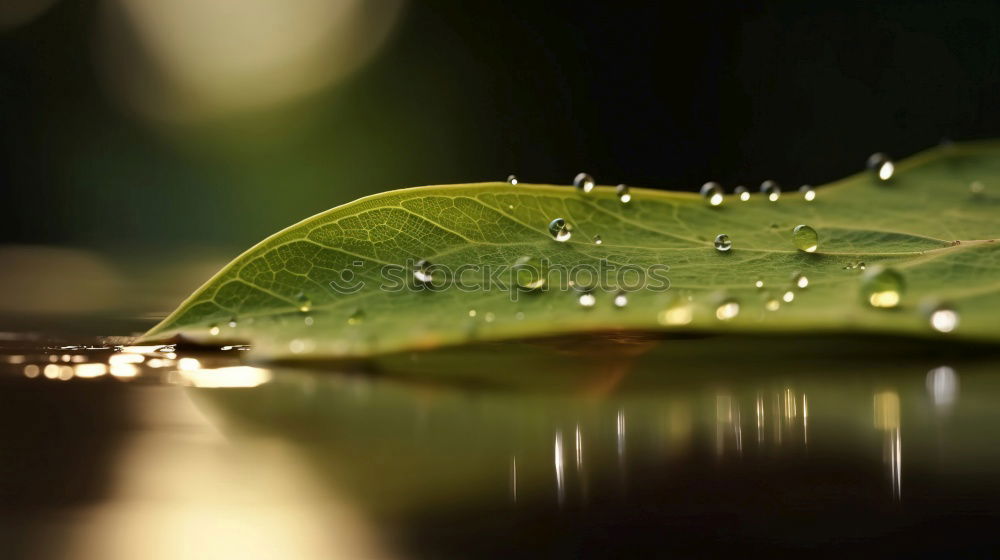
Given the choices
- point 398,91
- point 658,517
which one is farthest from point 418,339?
point 398,91

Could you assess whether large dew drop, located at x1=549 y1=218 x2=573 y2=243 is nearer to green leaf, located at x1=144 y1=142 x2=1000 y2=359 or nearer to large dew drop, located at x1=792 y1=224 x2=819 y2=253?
green leaf, located at x1=144 y1=142 x2=1000 y2=359

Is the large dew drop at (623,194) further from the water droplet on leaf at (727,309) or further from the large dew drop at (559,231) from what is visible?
the water droplet on leaf at (727,309)

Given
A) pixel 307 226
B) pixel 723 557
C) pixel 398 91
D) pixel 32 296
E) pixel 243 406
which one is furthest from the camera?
pixel 398 91

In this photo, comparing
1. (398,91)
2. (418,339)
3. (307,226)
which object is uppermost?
(398,91)

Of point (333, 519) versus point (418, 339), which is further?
point (418, 339)

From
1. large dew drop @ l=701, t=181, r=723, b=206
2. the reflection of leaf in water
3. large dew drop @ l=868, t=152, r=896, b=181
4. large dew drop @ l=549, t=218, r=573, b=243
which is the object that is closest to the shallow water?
the reflection of leaf in water

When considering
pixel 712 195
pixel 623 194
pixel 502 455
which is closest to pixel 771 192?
pixel 712 195

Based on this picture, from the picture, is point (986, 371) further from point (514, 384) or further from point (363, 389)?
point (363, 389)
